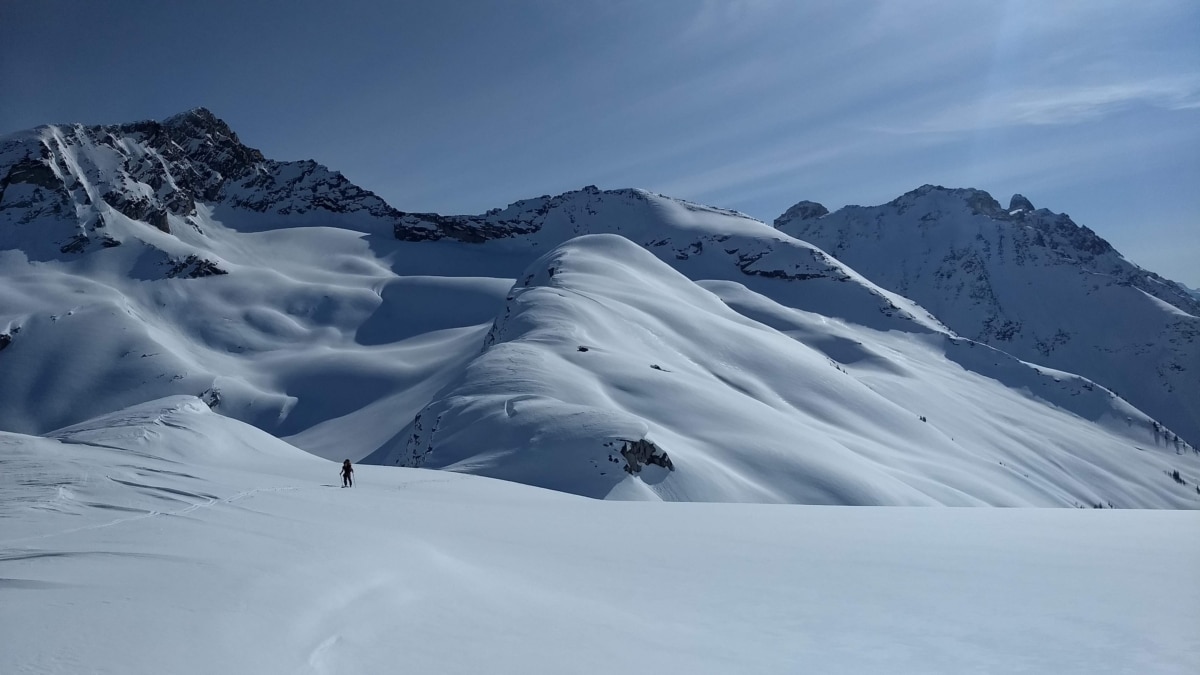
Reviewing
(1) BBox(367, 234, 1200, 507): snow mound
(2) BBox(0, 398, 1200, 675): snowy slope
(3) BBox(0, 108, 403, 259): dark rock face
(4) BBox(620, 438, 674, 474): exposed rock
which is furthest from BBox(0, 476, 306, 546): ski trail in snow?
(3) BBox(0, 108, 403, 259): dark rock face

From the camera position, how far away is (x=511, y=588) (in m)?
10.1

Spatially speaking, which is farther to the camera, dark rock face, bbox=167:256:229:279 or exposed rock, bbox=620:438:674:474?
dark rock face, bbox=167:256:229:279

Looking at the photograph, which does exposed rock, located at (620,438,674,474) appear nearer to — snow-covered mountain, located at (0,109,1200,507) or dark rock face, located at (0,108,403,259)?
snow-covered mountain, located at (0,109,1200,507)

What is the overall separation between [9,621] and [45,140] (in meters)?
179

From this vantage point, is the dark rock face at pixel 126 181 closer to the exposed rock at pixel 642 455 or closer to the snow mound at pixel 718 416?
the snow mound at pixel 718 416

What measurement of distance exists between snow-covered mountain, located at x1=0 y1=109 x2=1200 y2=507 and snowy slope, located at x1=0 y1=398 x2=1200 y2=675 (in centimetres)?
1644

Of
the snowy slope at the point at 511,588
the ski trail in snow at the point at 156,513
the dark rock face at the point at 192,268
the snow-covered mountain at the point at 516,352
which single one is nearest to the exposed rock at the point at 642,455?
the snow-covered mountain at the point at 516,352

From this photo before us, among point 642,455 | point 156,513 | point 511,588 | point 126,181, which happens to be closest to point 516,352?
point 642,455

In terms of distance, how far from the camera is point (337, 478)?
20969 millimetres

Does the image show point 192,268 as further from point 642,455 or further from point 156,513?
point 156,513

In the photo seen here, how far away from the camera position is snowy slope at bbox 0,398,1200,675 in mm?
7242

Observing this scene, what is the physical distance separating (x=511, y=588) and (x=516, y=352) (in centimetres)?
3800

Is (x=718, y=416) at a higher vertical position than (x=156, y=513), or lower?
higher

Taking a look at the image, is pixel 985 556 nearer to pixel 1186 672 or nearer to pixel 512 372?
pixel 1186 672
